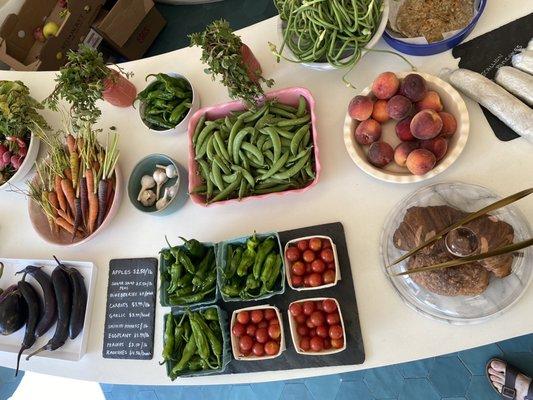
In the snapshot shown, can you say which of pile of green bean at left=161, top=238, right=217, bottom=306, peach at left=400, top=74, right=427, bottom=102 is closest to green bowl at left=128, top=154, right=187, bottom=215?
pile of green bean at left=161, top=238, right=217, bottom=306

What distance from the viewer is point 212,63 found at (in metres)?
1.13

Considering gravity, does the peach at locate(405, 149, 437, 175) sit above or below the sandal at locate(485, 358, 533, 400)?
above

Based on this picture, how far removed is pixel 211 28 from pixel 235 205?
0.51 meters

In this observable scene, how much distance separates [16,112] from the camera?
4.87 ft

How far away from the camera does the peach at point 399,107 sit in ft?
3.66

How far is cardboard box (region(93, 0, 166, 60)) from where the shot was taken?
231 centimetres

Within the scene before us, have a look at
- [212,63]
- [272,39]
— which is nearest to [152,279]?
[212,63]

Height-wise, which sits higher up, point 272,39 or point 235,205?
point 272,39

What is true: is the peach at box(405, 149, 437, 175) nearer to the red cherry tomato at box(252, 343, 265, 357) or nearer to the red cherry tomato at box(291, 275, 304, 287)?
the red cherry tomato at box(291, 275, 304, 287)

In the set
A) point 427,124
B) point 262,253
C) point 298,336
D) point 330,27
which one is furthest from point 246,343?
point 330,27

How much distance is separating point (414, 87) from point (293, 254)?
54cm

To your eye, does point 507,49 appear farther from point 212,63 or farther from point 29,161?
point 29,161

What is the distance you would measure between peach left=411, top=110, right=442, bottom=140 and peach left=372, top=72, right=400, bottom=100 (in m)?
0.11

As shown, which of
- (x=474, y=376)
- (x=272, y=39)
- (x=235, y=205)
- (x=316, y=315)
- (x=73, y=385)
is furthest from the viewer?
(x=73, y=385)
